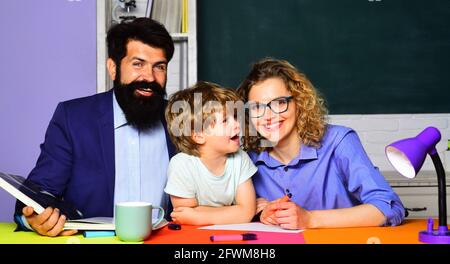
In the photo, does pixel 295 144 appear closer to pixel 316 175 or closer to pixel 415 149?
pixel 316 175

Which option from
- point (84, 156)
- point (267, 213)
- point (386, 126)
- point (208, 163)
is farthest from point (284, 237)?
point (386, 126)

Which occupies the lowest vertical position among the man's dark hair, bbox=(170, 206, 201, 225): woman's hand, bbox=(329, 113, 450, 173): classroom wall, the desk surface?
the desk surface

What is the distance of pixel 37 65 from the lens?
3.33 metres

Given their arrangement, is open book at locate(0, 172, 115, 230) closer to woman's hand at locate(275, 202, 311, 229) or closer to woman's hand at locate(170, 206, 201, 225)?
woman's hand at locate(170, 206, 201, 225)

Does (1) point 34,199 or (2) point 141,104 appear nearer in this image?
(1) point 34,199

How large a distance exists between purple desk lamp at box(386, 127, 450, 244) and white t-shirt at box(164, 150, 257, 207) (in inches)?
21.8

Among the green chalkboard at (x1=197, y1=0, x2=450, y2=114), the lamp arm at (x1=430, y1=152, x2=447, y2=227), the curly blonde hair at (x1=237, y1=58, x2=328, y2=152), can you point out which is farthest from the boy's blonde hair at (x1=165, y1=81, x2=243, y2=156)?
the green chalkboard at (x1=197, y1=0, x2=450, y2=114)

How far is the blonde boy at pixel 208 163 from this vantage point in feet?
5.96

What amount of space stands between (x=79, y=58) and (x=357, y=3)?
174 cm

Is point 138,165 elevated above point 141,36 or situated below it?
below

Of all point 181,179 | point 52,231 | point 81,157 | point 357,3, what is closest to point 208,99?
point 181,179

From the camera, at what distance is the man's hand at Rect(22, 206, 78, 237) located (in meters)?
1.55

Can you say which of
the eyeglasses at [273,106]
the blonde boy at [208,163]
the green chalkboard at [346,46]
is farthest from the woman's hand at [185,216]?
the green chalkboard at [346,46]

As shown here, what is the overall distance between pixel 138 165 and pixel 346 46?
1.88 m
